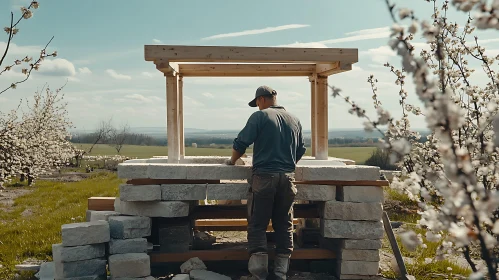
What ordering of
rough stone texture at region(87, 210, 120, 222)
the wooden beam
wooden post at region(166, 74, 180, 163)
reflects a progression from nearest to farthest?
1. rough stone texture at region(87, 210, 120, 222)
2. wooden post at region(166, 74, 180, 163)
3. the wooden beam

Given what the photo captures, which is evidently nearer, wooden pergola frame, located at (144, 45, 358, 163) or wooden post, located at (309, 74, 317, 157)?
wooden pergola frame, located at (144, 45, 358, 163)

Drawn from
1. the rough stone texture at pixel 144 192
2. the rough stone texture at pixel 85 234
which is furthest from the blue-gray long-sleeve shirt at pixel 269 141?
the rough stone texture at pixel 85 234

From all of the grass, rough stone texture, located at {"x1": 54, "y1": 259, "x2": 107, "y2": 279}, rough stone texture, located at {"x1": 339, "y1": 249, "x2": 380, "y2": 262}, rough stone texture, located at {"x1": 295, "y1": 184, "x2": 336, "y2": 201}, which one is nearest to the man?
rough stone texture, located at {"x1": 295, "y1": 184, "x2": 336, "y2": 201}

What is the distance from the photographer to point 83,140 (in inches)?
1211

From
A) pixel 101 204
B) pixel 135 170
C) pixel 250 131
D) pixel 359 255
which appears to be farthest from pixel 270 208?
pixel 101 204

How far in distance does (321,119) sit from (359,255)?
89.6 inches

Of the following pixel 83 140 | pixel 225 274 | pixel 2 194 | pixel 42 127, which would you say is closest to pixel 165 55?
pixel 225 274

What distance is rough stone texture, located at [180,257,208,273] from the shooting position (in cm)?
583

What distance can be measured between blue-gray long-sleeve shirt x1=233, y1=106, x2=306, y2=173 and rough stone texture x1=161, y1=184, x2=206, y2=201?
78 centimetres

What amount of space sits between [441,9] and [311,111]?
8.85ft

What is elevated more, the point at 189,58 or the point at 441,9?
the point at 441,9

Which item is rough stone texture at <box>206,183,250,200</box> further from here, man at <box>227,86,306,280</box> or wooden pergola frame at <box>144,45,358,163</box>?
wooden pergola frame at <box>144,45,358,163</box>

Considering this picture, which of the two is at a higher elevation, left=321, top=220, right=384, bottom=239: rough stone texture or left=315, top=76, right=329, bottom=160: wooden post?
left=315, top=76, right=329, bottom=160: wooden post

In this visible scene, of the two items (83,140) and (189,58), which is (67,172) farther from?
(189,58)
